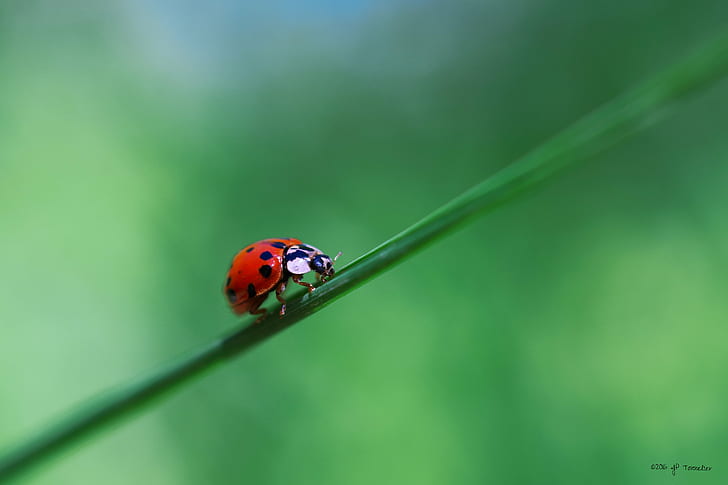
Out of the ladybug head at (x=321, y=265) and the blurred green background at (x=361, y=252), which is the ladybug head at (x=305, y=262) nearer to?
the ladybug head at (x=321, y=265)

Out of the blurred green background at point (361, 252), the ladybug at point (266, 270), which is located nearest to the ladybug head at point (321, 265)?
the ladybug at point (266, 270)

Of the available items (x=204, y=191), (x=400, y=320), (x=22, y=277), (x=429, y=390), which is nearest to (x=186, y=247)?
(x=204, y=191)

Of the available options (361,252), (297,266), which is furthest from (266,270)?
(361,252)

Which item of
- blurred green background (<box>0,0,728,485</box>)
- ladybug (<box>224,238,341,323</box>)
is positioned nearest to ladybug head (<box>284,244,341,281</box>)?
ladybug (<box>224,238,341,323</box>)

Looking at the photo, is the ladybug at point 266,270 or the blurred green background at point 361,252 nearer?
the ladybug at point 266,270

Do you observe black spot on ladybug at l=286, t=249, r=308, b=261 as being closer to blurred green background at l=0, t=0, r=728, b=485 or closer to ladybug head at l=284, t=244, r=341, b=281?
ladybug head at l=284, t=244, r=341, b=281
